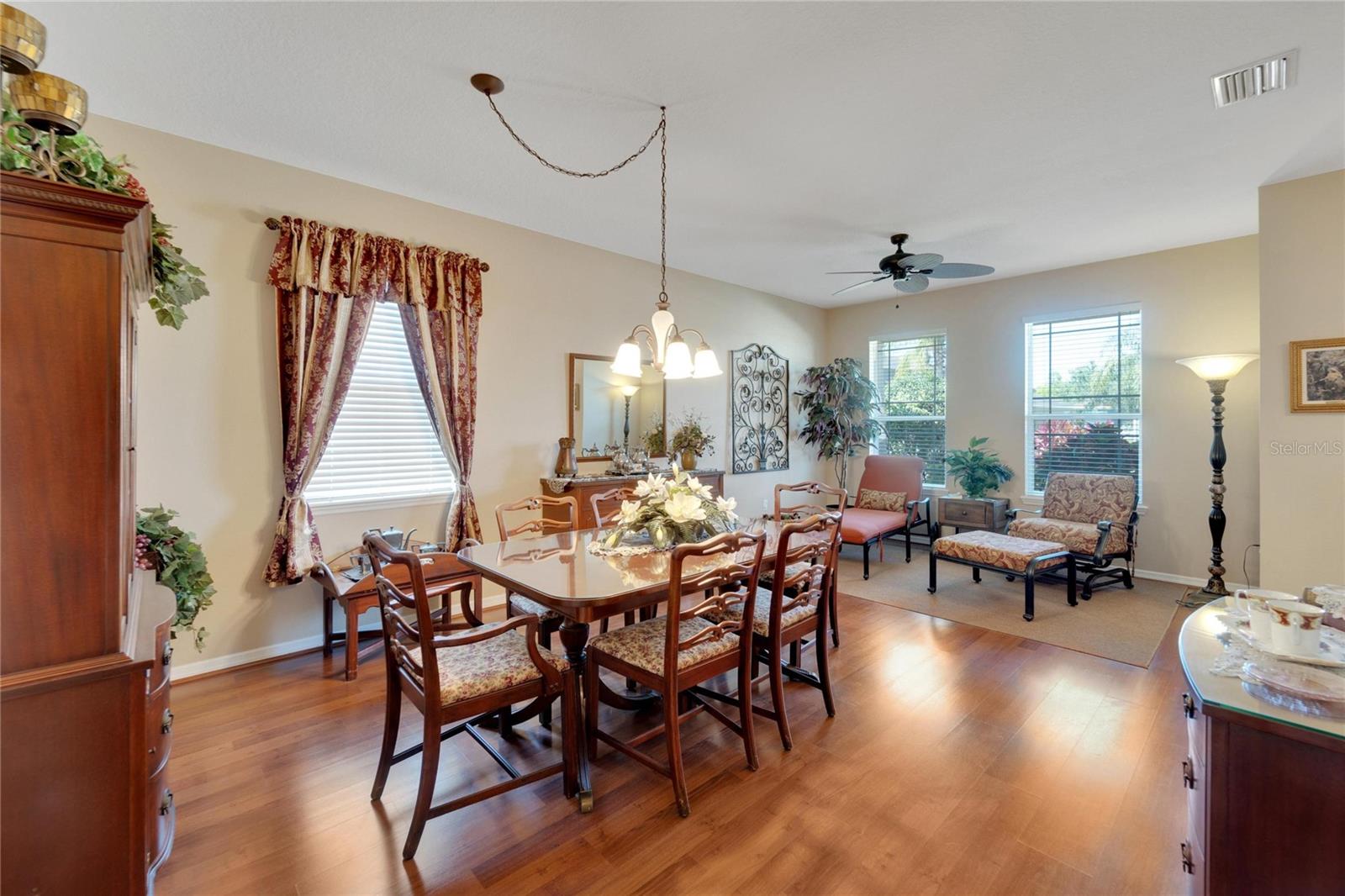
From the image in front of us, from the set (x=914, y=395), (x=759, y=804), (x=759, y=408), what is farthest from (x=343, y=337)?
(x=914, y=395)

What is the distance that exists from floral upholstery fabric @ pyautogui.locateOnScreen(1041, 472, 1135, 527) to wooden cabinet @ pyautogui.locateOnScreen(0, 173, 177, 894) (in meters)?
5.83

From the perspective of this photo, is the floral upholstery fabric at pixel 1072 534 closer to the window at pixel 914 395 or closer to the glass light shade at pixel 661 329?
the window at pixel 914 395

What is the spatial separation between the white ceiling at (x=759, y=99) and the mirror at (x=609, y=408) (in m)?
1.22

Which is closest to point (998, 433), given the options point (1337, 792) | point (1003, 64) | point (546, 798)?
point (1003, 64)

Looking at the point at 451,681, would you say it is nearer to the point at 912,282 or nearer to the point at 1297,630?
the point at 1297,630

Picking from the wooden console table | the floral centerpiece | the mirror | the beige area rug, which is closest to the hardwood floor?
the wooden console table

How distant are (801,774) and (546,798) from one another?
97 centimetres

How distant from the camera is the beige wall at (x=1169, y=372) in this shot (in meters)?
4.41

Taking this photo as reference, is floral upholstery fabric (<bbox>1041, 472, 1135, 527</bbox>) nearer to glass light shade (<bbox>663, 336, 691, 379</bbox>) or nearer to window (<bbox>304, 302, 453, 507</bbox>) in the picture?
glass light shade (<bbox>663, 336, 691, 379</bbox>)

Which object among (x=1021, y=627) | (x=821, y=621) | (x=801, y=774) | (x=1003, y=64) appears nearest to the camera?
(x=801, y=774)

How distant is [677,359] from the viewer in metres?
2.58

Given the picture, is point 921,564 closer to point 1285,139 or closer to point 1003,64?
point 1285,139

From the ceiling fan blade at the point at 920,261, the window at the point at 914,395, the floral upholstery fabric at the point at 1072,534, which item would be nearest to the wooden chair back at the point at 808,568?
the ceiling fan blade at the point at 920,261

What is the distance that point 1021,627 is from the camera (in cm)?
369
